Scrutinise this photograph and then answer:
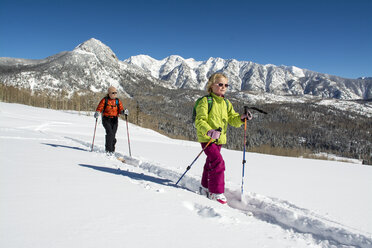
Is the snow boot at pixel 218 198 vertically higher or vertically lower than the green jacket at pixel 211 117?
lower

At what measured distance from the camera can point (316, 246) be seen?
2648mm

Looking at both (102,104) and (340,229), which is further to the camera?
(102,104)

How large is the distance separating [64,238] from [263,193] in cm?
391

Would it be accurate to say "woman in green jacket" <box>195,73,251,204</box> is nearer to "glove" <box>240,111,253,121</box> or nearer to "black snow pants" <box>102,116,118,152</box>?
"glove" <box>240,111,253,121</box>

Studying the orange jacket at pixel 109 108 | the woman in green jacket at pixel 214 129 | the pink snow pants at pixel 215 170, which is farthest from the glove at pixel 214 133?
the orange jacket at pixel 109 108

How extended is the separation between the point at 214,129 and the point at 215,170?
31.2 inches

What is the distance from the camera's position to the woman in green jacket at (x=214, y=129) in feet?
13.9

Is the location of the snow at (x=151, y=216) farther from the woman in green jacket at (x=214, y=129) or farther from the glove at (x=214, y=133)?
the glove at (x=214, y=133)

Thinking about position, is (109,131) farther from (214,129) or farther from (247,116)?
(247,116)

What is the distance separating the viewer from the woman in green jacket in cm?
425

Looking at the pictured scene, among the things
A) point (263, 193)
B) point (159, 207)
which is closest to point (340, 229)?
point (263, 193)

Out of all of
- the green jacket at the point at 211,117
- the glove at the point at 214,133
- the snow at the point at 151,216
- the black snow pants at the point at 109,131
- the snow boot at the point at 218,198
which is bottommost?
the snow boot at the point at 218,198

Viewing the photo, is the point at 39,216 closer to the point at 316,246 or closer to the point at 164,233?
the point at 164,233

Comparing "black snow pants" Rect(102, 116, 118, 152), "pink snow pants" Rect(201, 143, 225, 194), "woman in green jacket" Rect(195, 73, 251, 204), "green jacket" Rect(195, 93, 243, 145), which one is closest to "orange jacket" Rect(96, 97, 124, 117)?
"black snow pants" Rect(102, 116, 118, 152)
